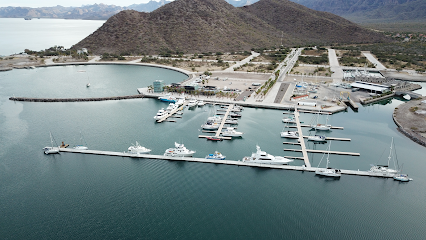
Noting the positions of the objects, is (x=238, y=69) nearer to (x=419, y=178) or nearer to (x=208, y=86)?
(x=208, y=86)

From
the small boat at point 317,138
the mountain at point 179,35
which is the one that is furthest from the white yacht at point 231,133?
the mountain at point 179,35

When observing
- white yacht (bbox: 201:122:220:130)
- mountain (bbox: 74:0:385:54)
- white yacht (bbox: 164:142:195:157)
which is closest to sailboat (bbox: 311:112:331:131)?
white yacht (bbox: 201:122:220:130)

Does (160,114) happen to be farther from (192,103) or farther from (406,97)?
(406,97)

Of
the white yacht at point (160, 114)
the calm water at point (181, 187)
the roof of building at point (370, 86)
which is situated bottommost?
the calm water at point (181, 187)

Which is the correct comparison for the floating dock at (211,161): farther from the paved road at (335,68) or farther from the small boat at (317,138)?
the paved road at (335,68)

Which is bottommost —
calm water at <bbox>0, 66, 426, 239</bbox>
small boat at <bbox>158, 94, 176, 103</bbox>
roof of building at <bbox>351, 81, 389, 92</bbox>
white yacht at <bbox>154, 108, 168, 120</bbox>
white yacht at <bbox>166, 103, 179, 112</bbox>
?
calm water at <bbox>0, 66, 426, 239</bbox>

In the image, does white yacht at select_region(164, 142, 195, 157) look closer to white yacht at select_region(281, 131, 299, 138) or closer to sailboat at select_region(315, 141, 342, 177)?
white yacht at select_region(281, 131, 299, 138)

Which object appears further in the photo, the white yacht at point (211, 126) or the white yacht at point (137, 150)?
the white yacht at point (211, 126)

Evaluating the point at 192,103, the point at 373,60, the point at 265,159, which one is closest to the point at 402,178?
the point at 265,159

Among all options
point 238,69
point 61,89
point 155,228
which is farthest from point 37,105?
point 238,69
